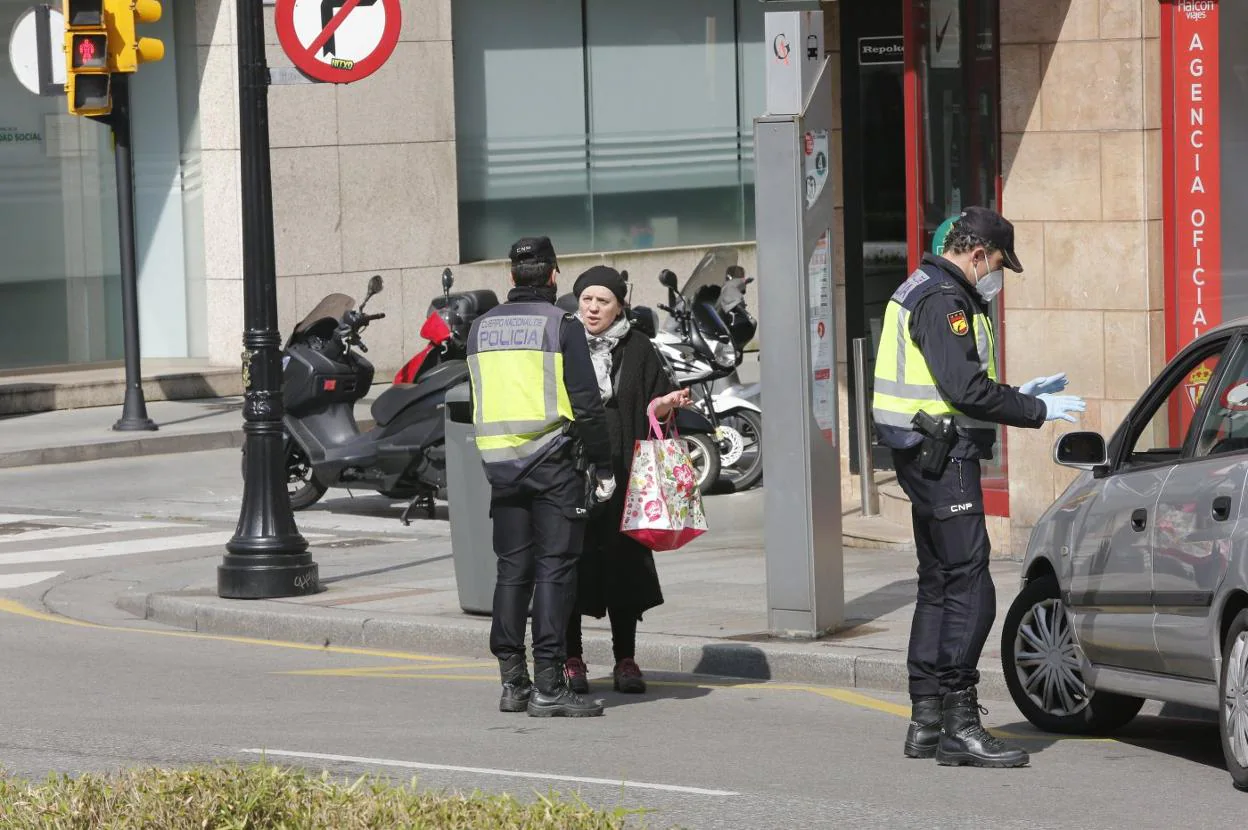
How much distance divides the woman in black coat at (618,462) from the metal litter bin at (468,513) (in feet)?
4.91

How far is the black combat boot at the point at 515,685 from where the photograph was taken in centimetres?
893

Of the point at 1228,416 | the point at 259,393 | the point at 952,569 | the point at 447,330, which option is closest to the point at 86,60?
the point at 447,330

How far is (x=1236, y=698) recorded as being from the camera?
7.07 m

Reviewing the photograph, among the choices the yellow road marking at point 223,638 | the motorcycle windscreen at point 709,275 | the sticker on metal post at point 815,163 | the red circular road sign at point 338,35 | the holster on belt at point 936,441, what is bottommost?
the yellow road marking at point 223,638

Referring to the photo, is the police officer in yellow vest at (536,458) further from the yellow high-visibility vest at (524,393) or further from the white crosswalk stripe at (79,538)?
the white crosswalk stripe at (79,538)

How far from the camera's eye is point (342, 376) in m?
15.9

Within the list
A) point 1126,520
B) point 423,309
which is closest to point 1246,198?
point 1126,520

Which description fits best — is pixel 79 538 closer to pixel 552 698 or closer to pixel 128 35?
pixel 128 35

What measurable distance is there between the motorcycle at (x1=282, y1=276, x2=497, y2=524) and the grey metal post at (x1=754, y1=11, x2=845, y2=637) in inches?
196

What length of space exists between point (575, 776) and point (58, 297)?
665 inches

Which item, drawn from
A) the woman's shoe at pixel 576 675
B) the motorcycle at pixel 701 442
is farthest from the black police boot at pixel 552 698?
the motorcycle at pixel 701 442

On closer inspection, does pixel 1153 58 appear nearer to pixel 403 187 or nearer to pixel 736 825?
pixel 736 825

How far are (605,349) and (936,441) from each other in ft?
7.18

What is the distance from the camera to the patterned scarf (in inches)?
371
